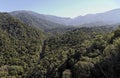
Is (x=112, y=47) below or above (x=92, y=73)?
above

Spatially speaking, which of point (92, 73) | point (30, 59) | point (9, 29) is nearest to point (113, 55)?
point (92, 73)

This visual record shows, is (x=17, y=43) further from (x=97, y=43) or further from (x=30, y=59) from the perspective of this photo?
(x=97, y=43)

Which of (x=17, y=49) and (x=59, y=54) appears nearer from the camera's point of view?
(x=59, y=54)

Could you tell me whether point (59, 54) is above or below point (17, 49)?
above

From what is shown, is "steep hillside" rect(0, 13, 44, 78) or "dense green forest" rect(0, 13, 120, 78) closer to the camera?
"dense green forest" rect(0, 13, 120, 78)

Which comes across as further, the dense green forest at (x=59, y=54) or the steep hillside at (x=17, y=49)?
the steep hillside at (x=17, y=49)
